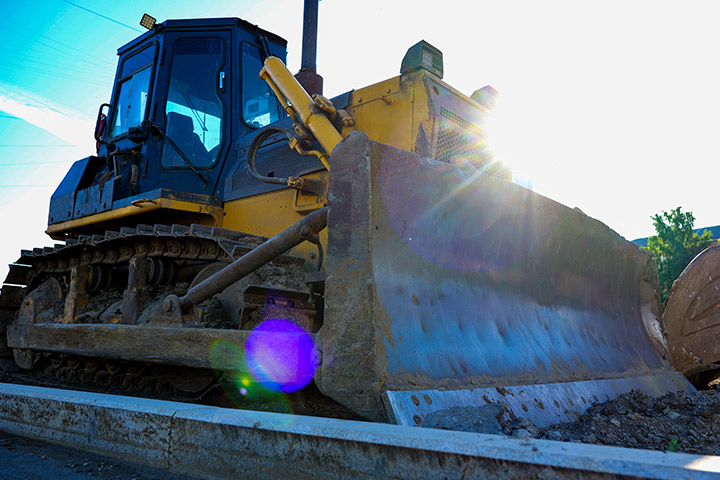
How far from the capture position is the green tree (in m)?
17.9

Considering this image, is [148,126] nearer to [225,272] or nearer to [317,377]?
[225,272]

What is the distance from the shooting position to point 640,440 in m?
2.12

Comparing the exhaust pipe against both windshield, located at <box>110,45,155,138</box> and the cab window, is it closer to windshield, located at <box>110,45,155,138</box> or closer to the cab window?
the cab window

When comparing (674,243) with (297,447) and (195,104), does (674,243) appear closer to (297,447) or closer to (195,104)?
(195,104)

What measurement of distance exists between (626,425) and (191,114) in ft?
13.9

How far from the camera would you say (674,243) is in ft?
→ 60.7

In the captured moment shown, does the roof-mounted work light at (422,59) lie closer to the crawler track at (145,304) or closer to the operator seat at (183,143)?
the crawler track at (145,304)

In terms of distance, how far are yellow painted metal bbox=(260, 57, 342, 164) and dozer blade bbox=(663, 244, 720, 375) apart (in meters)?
3.17

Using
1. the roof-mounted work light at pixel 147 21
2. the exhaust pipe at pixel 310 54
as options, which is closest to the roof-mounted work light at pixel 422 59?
the exhaust pipe at pixel 310 54

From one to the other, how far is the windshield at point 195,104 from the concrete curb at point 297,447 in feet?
9.65

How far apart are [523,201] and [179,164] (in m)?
3.14

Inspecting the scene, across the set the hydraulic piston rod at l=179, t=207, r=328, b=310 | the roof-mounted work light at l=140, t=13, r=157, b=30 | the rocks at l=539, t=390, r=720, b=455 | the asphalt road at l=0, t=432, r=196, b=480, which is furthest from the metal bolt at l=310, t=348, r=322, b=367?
the roof-mounted work light at l=140, t=13, r=157, b=30

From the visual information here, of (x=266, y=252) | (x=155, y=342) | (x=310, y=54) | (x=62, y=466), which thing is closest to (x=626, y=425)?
(x=266, y=252)

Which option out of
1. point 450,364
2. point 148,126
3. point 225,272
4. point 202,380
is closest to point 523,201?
point 450,364
